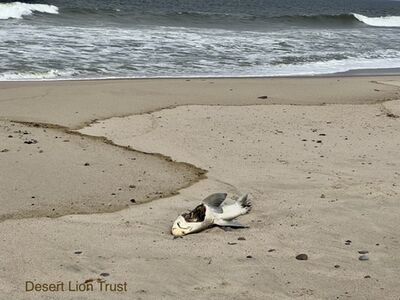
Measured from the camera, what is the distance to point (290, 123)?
7410 millimetres

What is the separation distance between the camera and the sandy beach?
3602 millimetres

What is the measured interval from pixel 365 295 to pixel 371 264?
0.39 meters

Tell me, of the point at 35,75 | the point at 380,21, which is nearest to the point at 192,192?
the point at 35,75

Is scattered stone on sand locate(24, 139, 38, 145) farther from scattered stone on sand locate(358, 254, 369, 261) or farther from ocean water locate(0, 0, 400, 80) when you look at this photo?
ocean water locate(0, 0, 400, 80)

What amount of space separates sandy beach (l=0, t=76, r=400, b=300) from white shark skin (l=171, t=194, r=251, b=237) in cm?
6

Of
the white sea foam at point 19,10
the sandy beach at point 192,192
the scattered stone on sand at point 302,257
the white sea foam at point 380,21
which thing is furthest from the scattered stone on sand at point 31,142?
the white sea foam at point 380,21

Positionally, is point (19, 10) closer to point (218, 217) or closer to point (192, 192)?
point (192, 192)

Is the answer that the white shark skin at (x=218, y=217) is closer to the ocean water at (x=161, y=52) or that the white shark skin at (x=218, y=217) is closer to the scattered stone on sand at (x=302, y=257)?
the scattered stone on sand at (x=302, y=257)

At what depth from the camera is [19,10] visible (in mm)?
24312

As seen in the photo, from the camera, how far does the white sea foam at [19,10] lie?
2341 cm

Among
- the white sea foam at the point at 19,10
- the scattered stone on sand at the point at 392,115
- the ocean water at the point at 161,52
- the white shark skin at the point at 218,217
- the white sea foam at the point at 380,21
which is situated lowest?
the white sea foam at the point at 380,21

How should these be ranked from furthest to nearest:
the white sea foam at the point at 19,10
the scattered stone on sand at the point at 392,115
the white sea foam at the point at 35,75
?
the white sea foam at the point at 19,10 < the white sea foam at the point at 35,75 < the scattered stone on sand at the point at 392,115

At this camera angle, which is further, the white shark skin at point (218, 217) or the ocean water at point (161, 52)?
the ocean water at point (161, 52)

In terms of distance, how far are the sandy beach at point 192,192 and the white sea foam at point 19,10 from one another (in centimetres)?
1574
